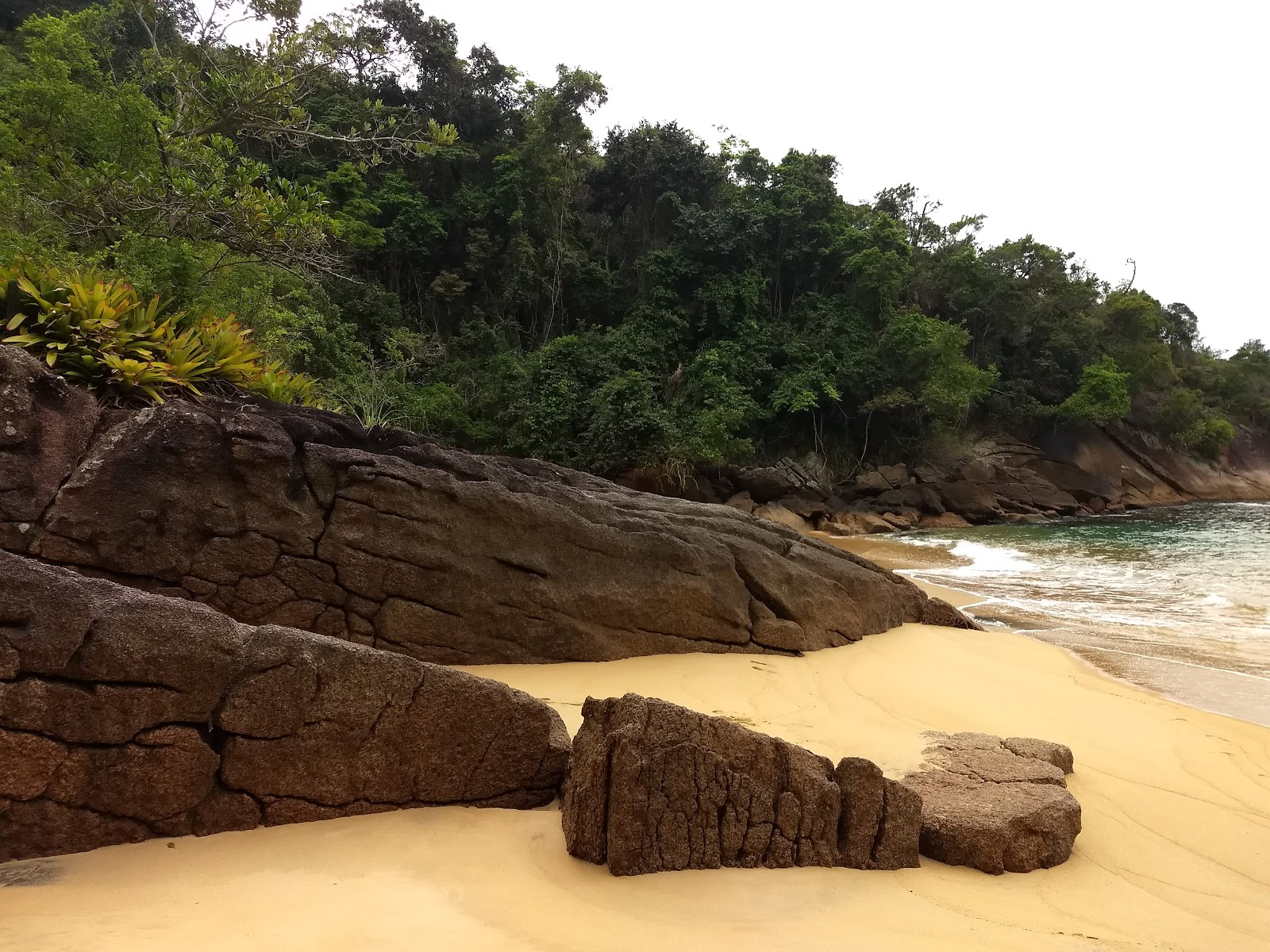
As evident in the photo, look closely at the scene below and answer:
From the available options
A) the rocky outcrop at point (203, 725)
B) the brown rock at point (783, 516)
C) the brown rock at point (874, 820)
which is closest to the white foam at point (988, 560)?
the brown rock at point (783, 516)

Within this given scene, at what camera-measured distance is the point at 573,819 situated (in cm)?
259

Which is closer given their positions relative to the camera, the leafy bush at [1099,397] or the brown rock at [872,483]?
the brown rock at [872,483]

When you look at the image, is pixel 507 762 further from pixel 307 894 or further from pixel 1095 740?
pixel 1095 740

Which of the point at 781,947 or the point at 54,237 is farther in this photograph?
the point at 54,237

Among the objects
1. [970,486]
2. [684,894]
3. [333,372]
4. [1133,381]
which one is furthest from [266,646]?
[1133,381]

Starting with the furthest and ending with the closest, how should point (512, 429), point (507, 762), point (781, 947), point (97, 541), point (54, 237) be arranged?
point (512, 429)
point (54, 237)
point (97, 541)
point (507, 762)
point (781, 947)

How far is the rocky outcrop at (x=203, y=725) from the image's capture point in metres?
2.25

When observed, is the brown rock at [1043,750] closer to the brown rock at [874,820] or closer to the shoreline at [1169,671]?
the brown rock at [874,820]

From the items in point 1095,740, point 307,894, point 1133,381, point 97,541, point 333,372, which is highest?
point 1133,381

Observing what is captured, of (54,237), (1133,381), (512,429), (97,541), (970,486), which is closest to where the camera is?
(97,541)

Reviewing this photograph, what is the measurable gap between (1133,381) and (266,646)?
132 feet

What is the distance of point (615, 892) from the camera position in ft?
7.82

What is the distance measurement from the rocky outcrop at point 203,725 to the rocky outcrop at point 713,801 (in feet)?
1.71

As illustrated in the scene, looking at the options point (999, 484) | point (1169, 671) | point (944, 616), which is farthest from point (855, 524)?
point (1169, 671)
